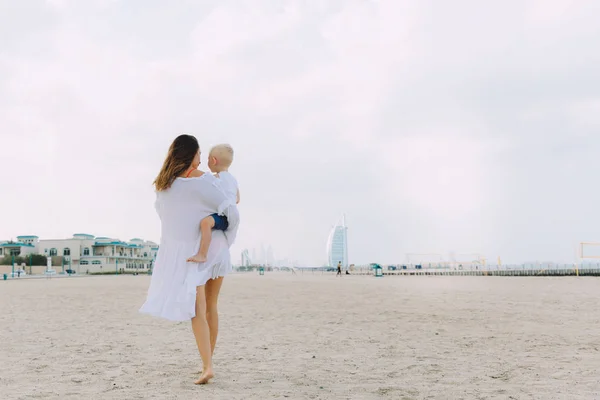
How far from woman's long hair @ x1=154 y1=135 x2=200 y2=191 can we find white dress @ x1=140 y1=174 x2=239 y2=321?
0.07 meters

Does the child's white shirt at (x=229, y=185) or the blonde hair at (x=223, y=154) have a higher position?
the blonde hair at (x=223, y=154)

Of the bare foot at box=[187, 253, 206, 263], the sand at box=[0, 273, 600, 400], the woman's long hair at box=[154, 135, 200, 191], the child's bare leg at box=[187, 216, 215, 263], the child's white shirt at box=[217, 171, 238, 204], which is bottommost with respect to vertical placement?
the sand at box=[0, 273, 600, 400]

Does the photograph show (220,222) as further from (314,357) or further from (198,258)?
(314,357)

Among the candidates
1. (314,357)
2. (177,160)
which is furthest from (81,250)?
(177,160)

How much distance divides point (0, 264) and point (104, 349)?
104339mm

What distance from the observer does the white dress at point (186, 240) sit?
13.3 feet

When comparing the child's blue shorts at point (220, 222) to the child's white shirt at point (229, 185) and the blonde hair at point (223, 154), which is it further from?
the blonde hair at point (223, 154)

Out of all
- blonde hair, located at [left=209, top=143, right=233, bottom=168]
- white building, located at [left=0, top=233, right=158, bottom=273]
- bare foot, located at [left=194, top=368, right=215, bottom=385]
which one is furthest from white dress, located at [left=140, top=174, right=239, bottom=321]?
white building, located at [left=0, top=233, right=158, bottom=273]

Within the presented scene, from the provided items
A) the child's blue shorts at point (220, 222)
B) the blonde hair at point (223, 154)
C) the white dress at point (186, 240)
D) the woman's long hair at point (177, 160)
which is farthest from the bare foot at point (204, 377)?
the blonde hair at point (223, 154)

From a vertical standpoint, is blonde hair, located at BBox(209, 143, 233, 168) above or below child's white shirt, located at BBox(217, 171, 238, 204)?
above

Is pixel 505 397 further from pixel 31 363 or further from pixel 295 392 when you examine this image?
pixel 31 363

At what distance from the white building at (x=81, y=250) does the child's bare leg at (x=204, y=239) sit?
338 ft

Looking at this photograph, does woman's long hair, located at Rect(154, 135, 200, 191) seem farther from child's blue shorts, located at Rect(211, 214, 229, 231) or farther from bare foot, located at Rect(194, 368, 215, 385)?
bare foot, located at Rect(194, 368, 215, 385)

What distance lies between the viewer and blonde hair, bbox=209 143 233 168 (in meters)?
4.36
